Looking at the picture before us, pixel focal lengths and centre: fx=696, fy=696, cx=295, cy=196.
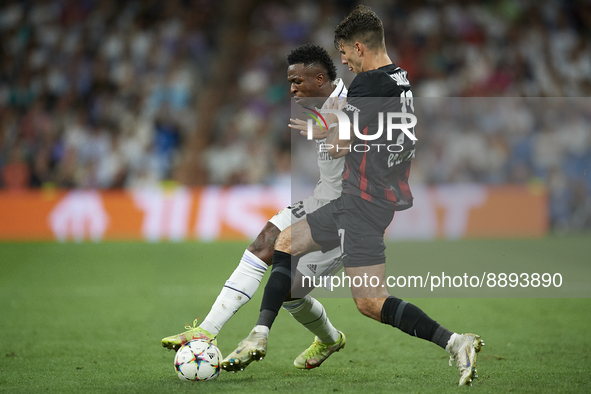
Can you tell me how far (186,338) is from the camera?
4.06m

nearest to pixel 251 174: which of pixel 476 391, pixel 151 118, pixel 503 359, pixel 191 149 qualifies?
pixel 191 149

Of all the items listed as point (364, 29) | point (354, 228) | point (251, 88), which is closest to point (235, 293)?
point (354, 228)

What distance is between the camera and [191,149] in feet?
50.9

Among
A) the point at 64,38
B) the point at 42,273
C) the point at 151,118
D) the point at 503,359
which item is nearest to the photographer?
the point at 503,359

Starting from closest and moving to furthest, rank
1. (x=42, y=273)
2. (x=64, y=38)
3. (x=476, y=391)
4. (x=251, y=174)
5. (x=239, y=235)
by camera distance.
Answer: (x=476, y=391) < (x=42, y=273) < (x=239, y=235) < (x=251, y=174) < (x=64, y=38)

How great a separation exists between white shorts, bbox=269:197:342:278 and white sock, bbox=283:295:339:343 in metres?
0.20

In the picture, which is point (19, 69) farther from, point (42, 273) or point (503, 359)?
point (503, 359)

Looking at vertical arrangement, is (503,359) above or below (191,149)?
below

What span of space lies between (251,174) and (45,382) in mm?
10590

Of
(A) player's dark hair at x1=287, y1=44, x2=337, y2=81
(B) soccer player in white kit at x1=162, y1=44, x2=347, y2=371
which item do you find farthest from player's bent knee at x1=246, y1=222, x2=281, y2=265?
(A) player's dark hair at x1=287, y1=44, x2=337, y2=81

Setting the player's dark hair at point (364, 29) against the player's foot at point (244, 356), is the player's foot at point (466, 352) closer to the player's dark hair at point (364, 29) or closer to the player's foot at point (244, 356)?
the player's foot at point (244, 356)

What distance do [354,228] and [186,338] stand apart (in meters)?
1.18

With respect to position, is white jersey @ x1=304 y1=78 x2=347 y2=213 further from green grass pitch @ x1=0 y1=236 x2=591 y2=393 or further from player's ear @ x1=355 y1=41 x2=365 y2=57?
green grass pitch @ x1=0 y1=236 x2=591 y2=393

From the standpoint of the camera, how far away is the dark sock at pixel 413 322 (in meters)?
3.61
